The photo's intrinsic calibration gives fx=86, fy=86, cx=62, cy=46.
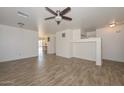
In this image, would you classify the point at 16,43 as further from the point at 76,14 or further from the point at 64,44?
the point at 76,14

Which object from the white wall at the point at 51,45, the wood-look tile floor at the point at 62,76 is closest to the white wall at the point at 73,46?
the wood-look tile floor at the point at 62,76

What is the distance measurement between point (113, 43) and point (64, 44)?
145 inches

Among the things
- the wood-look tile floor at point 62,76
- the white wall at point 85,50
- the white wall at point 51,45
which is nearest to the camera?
the wood-look tile floor at point 62,76

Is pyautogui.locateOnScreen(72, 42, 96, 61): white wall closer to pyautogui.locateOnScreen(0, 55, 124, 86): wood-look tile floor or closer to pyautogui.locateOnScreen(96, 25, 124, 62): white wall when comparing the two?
pyautogui.locateOnScreen(96, 25, 124, 62): white wall

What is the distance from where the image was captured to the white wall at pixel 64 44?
23.3 feet

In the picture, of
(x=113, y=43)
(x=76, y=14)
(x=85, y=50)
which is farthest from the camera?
(x=85, y=50)

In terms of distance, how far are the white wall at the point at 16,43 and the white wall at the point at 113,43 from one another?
19.6 feet

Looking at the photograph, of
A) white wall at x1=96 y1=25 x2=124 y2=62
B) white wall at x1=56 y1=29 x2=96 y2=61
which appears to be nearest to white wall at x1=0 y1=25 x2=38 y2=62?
white wall at x1=56 y1=29 x2=96 y2=61

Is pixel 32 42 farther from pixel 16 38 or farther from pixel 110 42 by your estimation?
pixel 110 42

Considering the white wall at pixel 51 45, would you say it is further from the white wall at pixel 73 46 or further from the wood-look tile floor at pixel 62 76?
the wood-look tile floor at pixel 62 76

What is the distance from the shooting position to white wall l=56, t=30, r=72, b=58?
7098 millimetres

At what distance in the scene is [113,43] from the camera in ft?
19.5

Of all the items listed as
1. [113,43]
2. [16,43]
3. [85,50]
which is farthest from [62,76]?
[16,43]
